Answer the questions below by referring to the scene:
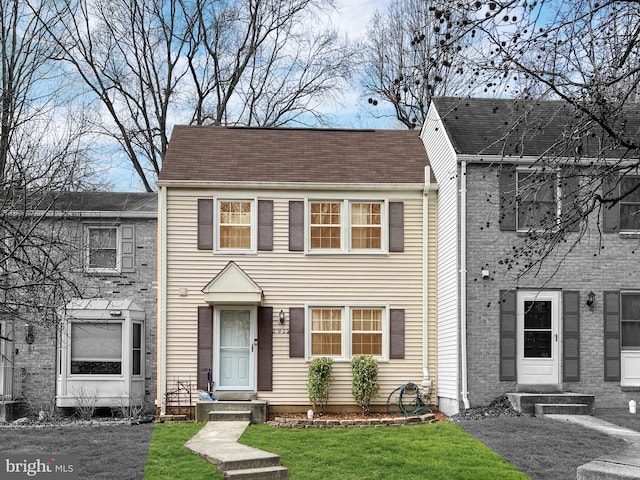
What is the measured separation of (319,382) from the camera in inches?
666

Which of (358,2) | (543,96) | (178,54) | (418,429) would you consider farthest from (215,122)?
(543,96)

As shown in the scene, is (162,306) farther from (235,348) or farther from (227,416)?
(227,416)

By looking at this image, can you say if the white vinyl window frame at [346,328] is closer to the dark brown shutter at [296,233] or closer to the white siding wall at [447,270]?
the white siding wall at [447,270]

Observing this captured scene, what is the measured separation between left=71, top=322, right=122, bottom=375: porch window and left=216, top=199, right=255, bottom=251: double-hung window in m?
3.06

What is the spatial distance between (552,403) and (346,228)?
555 centimetres

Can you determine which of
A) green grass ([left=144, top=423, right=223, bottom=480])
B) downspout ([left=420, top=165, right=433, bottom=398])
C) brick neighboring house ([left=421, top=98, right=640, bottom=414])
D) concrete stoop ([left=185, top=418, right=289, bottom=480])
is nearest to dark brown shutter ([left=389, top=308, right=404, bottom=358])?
downspout ([left=420, top=165, right=433, bottom=398])

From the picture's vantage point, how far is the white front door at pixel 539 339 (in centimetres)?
1625

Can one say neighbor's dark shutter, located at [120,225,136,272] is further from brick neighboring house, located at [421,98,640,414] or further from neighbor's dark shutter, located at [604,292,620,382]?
neighbor's dark shutter, located at [604,292,620,382]

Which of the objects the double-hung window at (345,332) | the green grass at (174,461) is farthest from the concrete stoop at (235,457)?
the double-hung window at (345,332)

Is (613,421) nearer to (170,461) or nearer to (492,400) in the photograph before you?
(492,400)

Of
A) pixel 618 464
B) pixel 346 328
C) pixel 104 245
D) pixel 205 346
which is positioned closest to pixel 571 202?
pixel 618 464

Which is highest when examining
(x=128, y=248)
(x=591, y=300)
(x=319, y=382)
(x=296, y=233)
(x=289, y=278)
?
(x=296, y=233)

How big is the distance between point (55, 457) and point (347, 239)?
8.37 metres

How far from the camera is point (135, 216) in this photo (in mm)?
18797
